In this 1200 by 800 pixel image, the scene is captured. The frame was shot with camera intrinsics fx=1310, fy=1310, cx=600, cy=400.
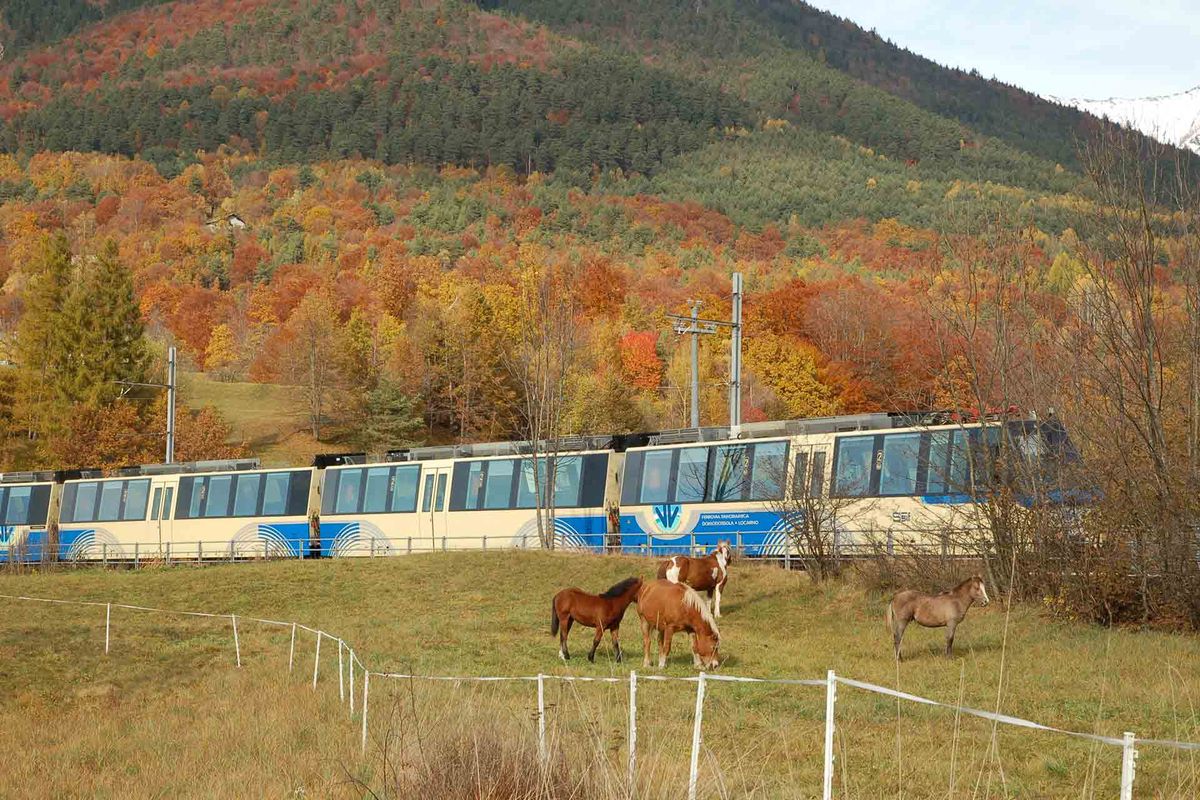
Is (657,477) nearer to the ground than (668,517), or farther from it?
farther from it

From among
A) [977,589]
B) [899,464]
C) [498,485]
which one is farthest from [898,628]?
[498,485]

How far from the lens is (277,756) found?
40.9 feet

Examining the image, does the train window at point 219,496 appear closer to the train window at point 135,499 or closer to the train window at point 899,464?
the train window at point 135,499

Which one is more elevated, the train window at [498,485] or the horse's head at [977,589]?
the train window at [498,485]

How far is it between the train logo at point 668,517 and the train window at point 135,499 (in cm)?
2083

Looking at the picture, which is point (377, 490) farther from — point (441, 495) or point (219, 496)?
point (219, 496)

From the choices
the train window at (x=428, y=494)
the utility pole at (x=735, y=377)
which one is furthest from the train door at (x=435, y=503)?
the utility pole at (x=735, y=377)

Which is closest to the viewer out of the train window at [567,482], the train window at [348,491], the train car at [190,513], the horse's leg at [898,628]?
the horse's leg at [898,628]

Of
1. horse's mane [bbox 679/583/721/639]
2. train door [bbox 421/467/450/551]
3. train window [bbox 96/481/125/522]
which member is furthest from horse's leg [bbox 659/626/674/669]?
train window [bbox 96/481/125/522]

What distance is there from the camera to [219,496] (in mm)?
43750

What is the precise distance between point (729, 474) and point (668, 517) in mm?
2354

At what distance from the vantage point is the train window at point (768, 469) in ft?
98.7

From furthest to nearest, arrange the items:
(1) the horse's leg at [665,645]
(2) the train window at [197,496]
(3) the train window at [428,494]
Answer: (2) the train window at [197,496]
(3) the train window at [428,494]
(1) the horse's leg at [665,645]

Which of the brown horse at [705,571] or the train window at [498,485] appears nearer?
the brown horse at [705,571]
